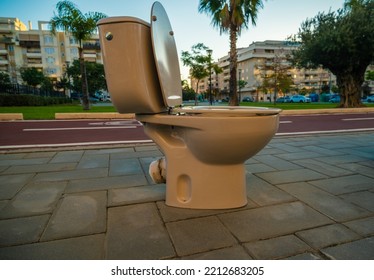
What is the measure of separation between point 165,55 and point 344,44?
42.0 ft

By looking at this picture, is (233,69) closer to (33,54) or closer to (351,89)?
(351,89)

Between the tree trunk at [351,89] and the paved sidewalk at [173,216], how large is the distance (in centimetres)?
1359

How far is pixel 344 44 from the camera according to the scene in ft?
35.7

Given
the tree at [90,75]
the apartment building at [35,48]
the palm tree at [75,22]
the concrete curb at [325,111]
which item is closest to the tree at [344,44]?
the concrete curb at [325,111]

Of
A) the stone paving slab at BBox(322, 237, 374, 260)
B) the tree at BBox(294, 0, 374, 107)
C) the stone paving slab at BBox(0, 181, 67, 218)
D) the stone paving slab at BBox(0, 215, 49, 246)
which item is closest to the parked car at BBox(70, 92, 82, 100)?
the tree at BBox(294, 0, 374, 107)

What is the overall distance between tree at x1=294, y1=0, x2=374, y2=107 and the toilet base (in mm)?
12612

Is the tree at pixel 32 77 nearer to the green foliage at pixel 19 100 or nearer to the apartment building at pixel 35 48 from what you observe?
the apartment building at pixel 35 48

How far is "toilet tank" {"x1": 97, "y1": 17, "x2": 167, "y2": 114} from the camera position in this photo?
1.21 metres

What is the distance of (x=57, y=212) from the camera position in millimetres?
1375

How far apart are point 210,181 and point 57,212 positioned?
95 cm

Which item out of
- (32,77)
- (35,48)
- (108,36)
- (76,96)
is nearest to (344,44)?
(108,36)

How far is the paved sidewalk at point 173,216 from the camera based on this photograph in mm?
1015

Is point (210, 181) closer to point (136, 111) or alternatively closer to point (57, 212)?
point (136, 111)

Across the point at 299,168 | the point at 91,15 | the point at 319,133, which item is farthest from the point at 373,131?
the point at 91,15
